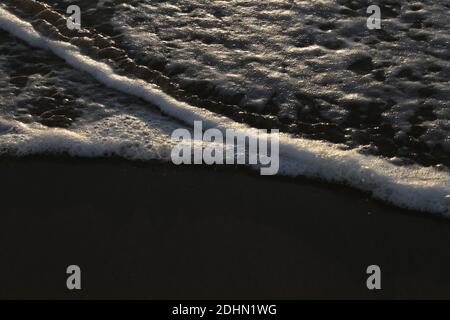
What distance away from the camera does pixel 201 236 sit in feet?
11.7

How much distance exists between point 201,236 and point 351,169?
3.18 feet

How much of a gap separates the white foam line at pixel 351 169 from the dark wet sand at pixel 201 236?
0.27ft

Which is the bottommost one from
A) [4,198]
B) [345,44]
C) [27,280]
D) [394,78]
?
[27,280]

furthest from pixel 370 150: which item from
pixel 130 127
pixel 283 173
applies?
pixel 130 127

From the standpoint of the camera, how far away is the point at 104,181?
12.9ft

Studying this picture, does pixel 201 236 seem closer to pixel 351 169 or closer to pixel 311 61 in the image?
pixel 351 169

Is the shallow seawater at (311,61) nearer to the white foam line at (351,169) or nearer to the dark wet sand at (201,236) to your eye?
the white foam line at (351,169)


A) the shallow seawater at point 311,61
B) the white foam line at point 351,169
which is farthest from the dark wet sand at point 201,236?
the shallow seawater at point 311,61

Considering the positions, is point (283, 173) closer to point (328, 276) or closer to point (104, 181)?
point (328, 276)

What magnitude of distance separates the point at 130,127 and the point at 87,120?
11.9 inches

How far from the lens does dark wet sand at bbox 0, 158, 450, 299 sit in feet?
10.9

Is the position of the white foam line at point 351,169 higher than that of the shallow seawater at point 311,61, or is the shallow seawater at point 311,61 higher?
the shallow seawater at point 311,61

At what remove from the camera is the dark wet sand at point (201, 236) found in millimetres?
3324

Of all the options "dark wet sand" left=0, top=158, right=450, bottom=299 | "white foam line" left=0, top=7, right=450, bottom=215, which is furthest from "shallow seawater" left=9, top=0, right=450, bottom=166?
"dark wet sand" left=0, top=158, right=450, bottom=299
